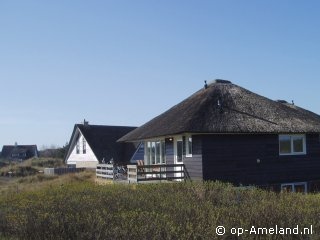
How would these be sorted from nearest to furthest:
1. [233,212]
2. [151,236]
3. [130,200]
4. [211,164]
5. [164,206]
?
[151,236] < [233,212] < [164,206] < [130,200] < [211,164]

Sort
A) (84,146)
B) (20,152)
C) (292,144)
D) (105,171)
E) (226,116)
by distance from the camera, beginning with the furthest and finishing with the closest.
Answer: (20,152)
(84,146)
(105,171)
(292,144)
(226,116)

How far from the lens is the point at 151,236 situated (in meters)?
7.70

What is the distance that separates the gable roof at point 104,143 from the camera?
50.7 m

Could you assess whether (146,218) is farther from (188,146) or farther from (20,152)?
(20,152)

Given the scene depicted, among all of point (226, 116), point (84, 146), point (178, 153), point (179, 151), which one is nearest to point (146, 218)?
point (226, 116)

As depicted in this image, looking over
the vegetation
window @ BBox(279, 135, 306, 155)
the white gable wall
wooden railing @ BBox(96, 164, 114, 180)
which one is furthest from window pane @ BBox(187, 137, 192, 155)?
the vegetation

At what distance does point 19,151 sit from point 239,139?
82558 mm

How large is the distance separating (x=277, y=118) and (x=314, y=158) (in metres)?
3.38

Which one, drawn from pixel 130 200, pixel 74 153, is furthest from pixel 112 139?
pixel 130 200

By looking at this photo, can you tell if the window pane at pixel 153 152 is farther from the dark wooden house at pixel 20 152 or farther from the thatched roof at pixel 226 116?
the dark wooden house at pixel 20 152

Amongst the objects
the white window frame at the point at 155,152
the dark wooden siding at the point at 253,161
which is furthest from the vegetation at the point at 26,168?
the dark wooden siding at the point at 253,161

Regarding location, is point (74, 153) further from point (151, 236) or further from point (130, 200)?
point (151, 236)

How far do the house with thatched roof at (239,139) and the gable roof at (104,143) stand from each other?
2161cm

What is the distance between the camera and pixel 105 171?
32094mm
